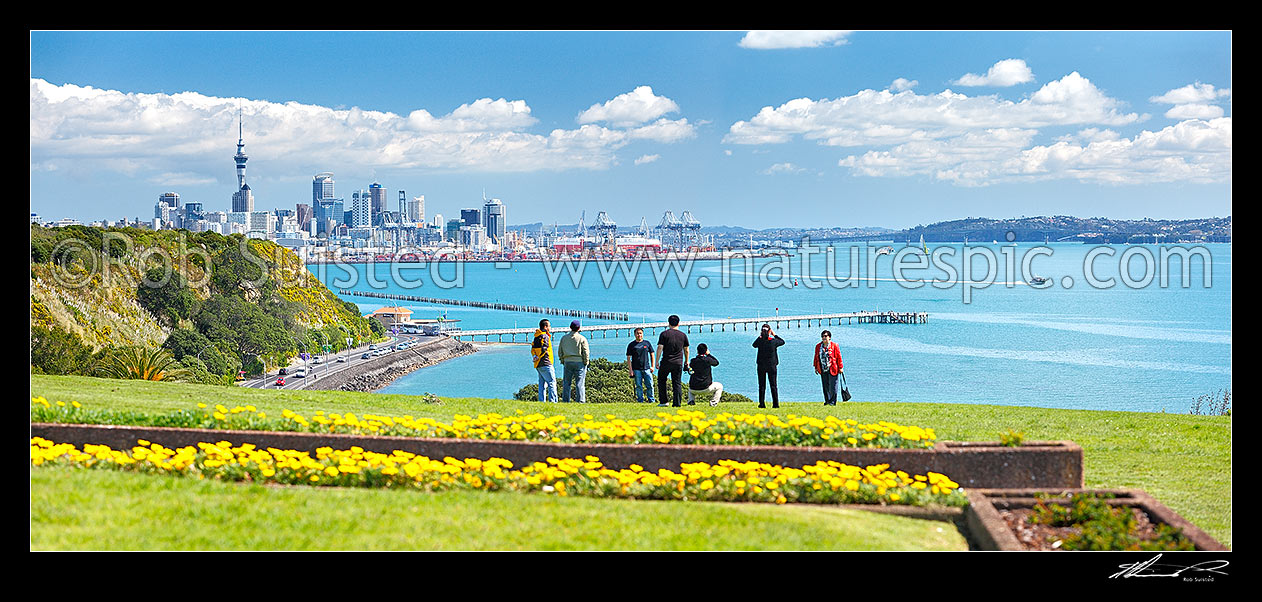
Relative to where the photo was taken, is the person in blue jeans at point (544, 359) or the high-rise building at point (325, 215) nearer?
the person in blue jeans at point (544, 359)

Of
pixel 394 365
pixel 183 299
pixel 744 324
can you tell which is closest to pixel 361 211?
pixel 744 324

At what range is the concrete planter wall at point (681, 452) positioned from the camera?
8.27 m

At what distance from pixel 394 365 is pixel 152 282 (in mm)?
20089

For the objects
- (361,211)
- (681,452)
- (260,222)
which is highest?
(361,211)

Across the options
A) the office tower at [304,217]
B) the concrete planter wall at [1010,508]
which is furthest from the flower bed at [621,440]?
the office tower at [304,217]

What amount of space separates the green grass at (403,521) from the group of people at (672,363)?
5450 mm

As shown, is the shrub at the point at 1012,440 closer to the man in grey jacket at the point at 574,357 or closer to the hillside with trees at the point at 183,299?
the man in grey jacket at the point at 574,357

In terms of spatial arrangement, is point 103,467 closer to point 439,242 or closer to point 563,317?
point 563,317

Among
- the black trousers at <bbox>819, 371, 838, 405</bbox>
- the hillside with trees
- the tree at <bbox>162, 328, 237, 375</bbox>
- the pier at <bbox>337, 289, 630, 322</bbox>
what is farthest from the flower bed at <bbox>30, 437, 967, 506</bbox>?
the pier at <bbox>337, 289, 630, 322</bbox>

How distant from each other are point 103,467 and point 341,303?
78.1m

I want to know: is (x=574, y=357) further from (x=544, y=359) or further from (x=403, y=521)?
(x=403, y=521)

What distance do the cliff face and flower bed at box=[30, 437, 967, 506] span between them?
23.6m
